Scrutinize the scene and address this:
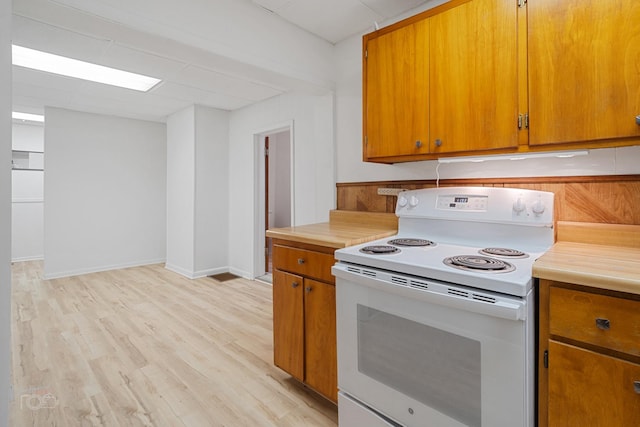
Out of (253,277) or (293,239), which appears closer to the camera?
(293,239)

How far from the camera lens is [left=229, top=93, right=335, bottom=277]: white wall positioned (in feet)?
9.12

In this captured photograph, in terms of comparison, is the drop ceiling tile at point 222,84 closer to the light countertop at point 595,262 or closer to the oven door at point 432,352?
the oven door at point 432,352

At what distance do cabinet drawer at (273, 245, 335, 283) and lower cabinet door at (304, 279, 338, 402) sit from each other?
0.16 ft

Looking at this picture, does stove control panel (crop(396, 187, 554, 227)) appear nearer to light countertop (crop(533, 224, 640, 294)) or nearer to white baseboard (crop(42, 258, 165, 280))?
light countertop (crop(533, 224, 640, 294))

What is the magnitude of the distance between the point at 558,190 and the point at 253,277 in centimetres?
352

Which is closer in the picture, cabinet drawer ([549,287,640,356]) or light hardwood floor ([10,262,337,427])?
cabinet drawer ([549,287,640,356])

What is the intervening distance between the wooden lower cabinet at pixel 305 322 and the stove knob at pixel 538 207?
1.00 m

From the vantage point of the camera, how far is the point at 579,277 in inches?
39.9

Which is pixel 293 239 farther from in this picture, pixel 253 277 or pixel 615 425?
pixel 253 277

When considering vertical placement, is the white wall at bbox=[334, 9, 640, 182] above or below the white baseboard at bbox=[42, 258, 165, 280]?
above

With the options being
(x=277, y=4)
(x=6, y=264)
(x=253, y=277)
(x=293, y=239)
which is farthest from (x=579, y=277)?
(x=253, y=277)

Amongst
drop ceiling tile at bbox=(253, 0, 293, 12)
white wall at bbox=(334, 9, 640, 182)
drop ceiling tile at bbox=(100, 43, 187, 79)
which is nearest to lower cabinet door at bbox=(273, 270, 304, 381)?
white wall at bbox=(334, 9, 640, 182)

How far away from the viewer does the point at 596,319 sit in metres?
1.00

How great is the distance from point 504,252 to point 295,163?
2.54 m
